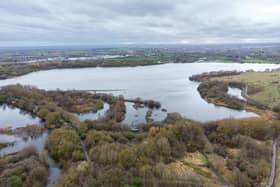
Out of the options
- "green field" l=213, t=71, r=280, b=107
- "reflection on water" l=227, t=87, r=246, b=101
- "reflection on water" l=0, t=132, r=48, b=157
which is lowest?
"reflection on water" l=0, t=132, r=48, b=157

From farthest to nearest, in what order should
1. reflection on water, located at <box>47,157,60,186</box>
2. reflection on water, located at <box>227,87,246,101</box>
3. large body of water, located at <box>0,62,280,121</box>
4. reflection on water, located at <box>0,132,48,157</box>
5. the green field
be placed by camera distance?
1. reflection on water, located at <box>227,87,246,101</box>
2. the green field
3. large body of water, located at <box>0,62,280,121</box>
4. reflection on water, located at <box>0,132,48,157</box>
5. reflection on water, located at <box>47,157,60,186</box>

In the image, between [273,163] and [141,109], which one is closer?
[273,163]

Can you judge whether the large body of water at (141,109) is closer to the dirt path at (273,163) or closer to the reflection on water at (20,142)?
the reflection on water at (20,142)

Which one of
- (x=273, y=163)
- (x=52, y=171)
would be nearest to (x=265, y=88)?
(x=273, y=163)

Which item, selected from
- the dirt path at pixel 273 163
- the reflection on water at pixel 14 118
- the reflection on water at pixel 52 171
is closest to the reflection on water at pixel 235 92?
the dirt path at pixel 273 163

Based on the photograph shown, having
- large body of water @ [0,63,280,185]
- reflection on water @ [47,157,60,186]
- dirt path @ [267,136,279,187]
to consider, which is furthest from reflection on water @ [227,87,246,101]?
reflection on water @ [47,157,60,186]

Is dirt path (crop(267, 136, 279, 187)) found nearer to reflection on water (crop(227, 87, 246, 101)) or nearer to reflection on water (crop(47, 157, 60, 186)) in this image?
reflection on water (crop(47, 157, 60, 186))

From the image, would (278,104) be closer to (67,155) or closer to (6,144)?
(67,155)

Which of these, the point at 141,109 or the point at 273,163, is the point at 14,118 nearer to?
the point at 141,109

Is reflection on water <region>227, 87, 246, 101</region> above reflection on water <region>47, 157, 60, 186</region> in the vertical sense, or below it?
above
